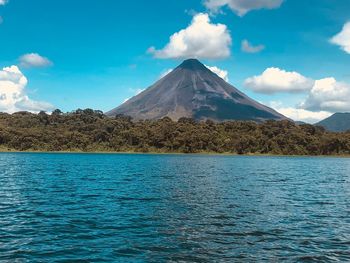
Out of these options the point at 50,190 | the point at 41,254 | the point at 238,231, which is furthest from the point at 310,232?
the point at 50,190

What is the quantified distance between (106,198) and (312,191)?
31567mm

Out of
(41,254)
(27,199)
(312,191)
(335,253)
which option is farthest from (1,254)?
(312,191)

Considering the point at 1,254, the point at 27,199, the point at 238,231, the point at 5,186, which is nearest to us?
the point at 1,254

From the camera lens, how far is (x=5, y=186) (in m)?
56.6

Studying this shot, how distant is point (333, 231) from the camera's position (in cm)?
3045

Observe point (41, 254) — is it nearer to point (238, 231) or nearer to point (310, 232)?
point (238, 231)

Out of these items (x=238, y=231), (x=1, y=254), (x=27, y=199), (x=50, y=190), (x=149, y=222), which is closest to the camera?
(x=1, y=254)

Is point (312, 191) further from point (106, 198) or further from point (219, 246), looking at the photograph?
point (219, 246)

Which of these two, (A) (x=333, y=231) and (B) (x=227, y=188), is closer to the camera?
(A) (x=333, y=231)

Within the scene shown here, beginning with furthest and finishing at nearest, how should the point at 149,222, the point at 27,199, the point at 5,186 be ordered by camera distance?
1. the point at 5,186
2. the point at 27,199
3. the point at 149,222

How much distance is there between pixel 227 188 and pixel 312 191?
12778 millimetres

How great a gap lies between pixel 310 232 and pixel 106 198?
2440 cm

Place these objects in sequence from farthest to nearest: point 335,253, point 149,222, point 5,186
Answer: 1. point 5,186
2. point 149,222
3. point 335,253

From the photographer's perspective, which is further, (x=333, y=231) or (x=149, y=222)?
(x=149, y=222)
